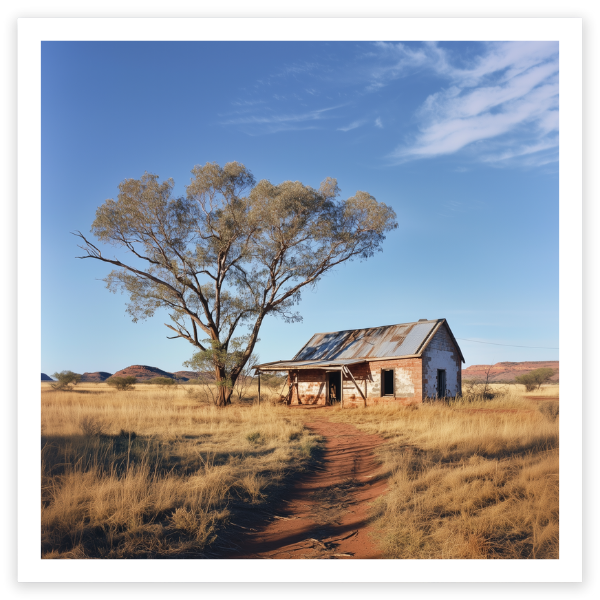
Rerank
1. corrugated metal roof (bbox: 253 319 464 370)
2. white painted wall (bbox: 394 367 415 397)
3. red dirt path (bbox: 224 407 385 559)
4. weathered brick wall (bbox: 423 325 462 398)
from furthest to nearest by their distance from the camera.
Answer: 1. corrugated metal roof (bbox: 253 319 464 370)
2. weathered brick wall (bbox: 423 325 462 398)
3. white painted wall (bbox: 394 367 415 397)
4. red dirt path (bbox: 224 407 385 559)

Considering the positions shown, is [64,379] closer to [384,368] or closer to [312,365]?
[312,365]

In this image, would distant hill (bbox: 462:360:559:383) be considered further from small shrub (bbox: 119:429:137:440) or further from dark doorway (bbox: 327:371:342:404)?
small shrub (bbox: 119:429:137:440)

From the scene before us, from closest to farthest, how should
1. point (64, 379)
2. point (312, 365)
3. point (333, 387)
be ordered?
point (312, 365) → point (333, 387) → point (64, 379)

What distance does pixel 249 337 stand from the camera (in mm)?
24516

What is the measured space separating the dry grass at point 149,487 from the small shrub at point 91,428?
4 centimetres

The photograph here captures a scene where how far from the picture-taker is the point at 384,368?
21203 millimetres

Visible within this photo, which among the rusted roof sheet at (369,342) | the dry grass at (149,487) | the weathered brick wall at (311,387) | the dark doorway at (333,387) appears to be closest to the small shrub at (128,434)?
the dry grass at (149,487)

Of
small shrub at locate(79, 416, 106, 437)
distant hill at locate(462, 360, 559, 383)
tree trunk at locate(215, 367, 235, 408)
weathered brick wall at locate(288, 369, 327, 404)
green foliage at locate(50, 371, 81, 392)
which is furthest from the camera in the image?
distant hill at locate(462, 360, 559, 383)

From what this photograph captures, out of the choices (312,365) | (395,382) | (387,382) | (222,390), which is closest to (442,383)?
(395,382)

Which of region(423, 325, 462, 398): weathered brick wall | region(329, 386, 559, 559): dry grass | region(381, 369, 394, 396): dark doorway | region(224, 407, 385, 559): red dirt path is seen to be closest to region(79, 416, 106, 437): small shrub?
region(224, 407, 385, 559): red dirt path

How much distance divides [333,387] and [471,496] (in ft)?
67.3

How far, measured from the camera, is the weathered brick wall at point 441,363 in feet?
65.5

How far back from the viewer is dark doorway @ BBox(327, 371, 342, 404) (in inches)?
969

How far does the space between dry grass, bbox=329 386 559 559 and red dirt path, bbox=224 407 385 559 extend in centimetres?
32
